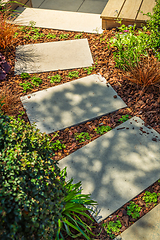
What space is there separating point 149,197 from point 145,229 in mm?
351

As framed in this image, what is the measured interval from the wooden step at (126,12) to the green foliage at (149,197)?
3.14m

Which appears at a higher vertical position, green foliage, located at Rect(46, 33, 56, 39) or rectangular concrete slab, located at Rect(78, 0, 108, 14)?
rectangular concrete slab, located at Rect(78, 0, 108, 14)

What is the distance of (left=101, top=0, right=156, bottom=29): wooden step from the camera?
13.8ft

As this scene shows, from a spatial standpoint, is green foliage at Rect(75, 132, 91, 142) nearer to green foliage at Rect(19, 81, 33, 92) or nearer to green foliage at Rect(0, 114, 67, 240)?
green foliage at Rect(0, 114, 67, 240)

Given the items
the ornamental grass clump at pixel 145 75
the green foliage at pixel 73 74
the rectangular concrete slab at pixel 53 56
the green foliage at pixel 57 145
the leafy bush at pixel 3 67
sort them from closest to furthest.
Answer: the green foliage at pixel 57 145
the ornamental grass clump at pixel 145 75
the leafy bush at pixel 3 67
the green foliage at pixel 73 74
the rectangular concrete slab at pixel 53 56

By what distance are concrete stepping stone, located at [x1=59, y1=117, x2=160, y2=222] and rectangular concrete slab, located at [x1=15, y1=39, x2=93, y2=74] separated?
5.42ft

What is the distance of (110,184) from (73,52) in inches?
105

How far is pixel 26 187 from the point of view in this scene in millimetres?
1559

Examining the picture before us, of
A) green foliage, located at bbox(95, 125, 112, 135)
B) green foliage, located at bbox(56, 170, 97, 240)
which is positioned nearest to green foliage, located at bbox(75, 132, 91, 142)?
green foliage, located at bbox(95, 125, 112, 135)

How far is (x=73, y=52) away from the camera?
4.14 meters

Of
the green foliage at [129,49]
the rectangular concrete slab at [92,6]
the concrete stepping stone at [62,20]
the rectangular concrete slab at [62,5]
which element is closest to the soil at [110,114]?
the green foliage at [129,49]

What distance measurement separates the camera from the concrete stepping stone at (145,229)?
2.18m

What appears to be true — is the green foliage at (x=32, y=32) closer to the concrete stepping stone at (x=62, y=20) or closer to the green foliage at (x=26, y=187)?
the concrete stepping stone at (x=62, y=20)

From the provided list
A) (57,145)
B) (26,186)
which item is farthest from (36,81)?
(26,186)
